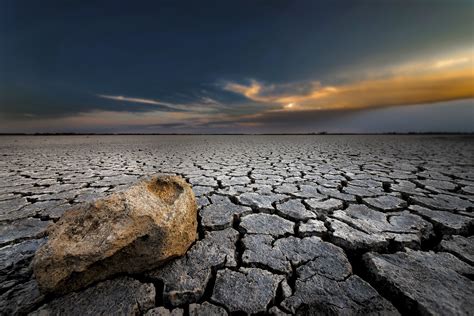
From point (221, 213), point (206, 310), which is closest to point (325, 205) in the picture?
point (221, 213)

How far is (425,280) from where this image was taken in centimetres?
93

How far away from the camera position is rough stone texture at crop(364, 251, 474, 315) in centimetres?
81

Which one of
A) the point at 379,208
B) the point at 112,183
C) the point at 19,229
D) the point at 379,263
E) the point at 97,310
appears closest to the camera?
the point at 97,310

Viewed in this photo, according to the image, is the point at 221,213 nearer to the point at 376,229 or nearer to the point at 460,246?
the point at 376,229

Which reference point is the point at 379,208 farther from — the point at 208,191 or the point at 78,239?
the point at 78,239

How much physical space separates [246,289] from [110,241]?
0.61 meters

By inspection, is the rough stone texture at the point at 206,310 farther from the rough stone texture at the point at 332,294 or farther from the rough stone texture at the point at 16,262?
the rough stone texture at the point at 16,262

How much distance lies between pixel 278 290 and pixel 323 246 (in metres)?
0.46

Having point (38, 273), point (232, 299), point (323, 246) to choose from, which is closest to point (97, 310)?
point (38, 273)

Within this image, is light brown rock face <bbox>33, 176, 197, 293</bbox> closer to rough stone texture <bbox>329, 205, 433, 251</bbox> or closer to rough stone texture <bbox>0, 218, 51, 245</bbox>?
rough stone texture <bbox>0, 218, 51, 245</bbox>

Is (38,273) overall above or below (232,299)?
above

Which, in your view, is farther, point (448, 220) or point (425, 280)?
point (448, 220)

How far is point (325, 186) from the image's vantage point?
98.2 inches

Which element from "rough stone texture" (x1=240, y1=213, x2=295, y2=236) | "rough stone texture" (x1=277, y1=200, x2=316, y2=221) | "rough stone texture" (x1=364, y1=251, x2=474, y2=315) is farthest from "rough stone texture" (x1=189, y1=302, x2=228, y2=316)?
"rough stone texture" (x1=277, y1=200, x2=316, y2=221)
